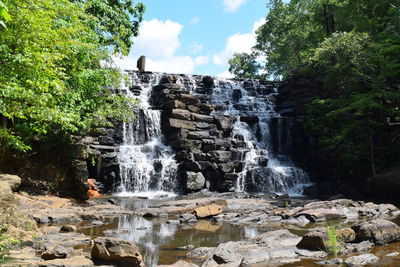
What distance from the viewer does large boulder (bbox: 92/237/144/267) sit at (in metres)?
6.94

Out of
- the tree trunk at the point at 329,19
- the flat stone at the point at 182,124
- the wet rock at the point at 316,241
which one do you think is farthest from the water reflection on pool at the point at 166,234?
the tree trunk at the point at 329,19

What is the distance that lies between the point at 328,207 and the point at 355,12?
20.8 m

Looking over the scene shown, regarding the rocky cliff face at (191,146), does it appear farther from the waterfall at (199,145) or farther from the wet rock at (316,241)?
the wet rock at (316,241)

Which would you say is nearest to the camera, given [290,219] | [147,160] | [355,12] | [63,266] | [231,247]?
[63,266]

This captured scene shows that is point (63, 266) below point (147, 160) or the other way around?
below

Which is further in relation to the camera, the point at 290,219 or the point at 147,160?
the point at 147,160

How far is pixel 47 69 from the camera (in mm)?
9148

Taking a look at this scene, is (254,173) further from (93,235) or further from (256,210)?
(93,235)

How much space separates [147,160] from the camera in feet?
82.3

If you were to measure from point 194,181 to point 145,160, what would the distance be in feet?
12.3

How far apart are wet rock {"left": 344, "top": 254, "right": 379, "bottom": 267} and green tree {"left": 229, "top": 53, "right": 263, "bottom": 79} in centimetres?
5721

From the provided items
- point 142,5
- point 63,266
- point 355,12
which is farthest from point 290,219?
point 355,12

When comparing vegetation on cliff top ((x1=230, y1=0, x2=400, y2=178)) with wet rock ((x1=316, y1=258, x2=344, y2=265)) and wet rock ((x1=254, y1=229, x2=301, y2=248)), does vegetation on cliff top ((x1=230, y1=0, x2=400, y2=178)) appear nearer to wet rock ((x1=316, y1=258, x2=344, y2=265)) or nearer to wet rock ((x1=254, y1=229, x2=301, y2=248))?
wet rock ((x1=254, y1=229, x2=301, y2=248))

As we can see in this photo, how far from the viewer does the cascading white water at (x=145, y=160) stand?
23.7 metres
